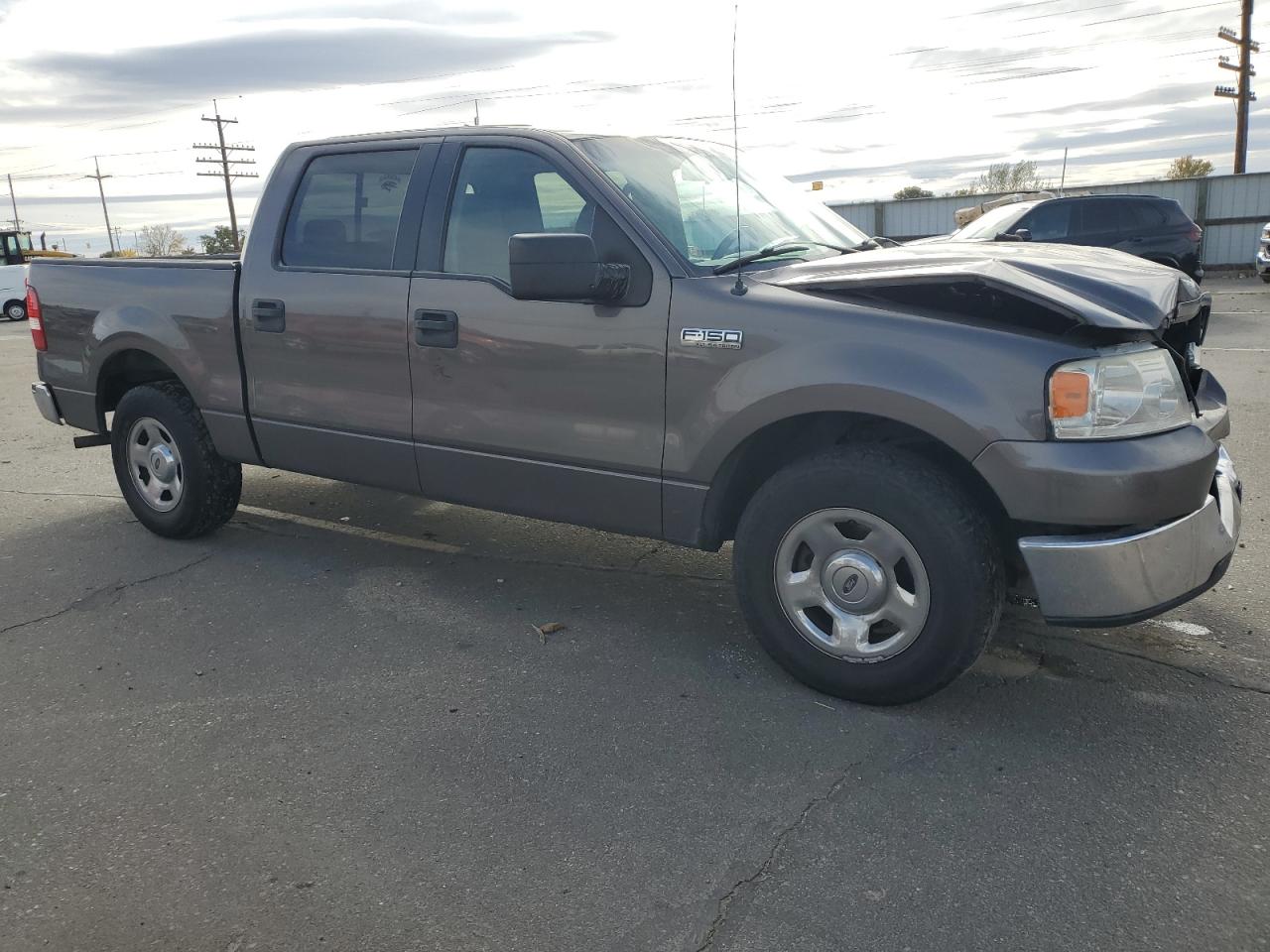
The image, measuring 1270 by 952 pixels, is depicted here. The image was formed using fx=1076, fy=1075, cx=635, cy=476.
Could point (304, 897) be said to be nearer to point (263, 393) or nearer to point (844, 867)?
point (844, 867)

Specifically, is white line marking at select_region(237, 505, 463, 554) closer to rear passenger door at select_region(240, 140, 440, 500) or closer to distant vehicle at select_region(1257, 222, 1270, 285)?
rear passenger door at select_region(240, 140, 440, 500)

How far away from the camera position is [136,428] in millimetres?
5609

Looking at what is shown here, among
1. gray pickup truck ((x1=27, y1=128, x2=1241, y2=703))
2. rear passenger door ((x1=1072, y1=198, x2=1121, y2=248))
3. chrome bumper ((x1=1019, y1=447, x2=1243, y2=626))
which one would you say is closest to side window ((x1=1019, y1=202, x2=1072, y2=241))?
rear passenger door ((x1=1072, y1=198, x2=1121, y2=248))

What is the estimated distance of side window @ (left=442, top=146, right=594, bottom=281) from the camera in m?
4.07

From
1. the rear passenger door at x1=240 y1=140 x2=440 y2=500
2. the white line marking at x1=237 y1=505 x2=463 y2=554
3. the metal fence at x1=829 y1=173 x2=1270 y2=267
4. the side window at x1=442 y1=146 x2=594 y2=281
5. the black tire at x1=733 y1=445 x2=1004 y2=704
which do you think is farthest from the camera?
the metal fence at x1=829 y1=173 x2=1270 y2=267

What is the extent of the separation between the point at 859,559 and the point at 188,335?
11.4 feet

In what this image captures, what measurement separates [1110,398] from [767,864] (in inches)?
64.2

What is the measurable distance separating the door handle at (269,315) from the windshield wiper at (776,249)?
6.88 ft

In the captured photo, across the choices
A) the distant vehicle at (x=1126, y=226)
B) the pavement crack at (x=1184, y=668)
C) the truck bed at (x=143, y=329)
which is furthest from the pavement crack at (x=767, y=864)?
the distant vehicle at (x=1126, y=226)

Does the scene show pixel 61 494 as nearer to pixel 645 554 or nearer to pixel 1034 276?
pixel 645 554

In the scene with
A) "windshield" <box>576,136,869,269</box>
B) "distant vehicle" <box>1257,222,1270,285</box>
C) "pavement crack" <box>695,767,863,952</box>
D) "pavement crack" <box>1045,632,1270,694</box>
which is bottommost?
"pavement crack" <box>1045,632,1270,694</box>

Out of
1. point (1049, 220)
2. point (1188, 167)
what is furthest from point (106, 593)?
point (1188, 167)

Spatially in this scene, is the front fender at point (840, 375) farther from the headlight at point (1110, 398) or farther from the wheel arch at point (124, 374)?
the wheel arch at point (124, 374)

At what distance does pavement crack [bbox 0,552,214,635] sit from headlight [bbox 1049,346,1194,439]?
4.00 meters
